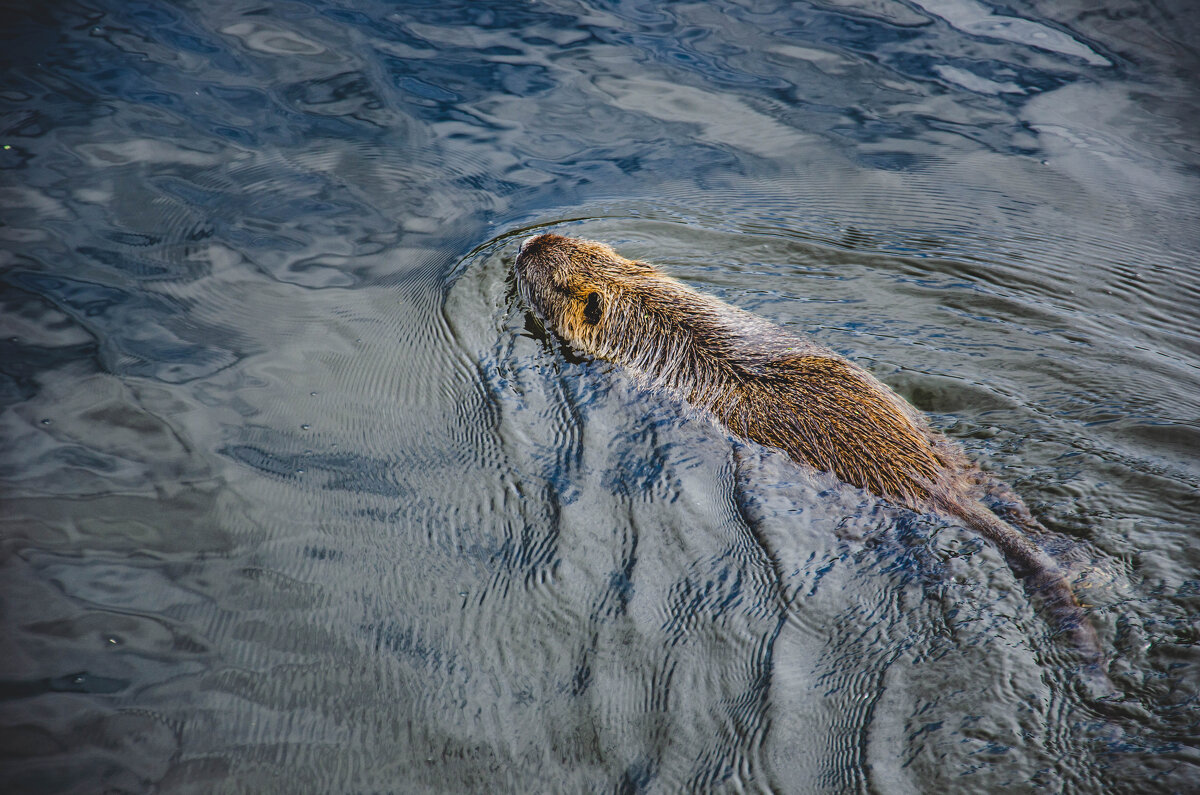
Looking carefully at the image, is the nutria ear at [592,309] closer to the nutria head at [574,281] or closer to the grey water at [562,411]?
the nutria head at [574,281]

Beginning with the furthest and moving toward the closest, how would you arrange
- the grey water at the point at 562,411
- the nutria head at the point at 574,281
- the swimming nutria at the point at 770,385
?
1. the nutria head at the point at 574,281
2. the swimming nutria at the point at 770,385
3. the grey water at the point at 562,411

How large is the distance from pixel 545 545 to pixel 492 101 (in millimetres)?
4284

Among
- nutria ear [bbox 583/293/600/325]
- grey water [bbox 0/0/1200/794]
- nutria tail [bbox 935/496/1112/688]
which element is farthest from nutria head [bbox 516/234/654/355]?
nutria tail [bbox 935/496/1112/688]

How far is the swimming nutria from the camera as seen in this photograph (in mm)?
2641

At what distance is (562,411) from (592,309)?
0.70 metres

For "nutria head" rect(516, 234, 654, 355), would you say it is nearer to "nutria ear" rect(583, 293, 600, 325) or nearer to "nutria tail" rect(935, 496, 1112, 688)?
"nutria ear" rect(583, 293, 600, 325)

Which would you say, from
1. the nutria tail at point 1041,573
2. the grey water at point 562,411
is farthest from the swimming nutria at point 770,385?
the grey water at point 562,411

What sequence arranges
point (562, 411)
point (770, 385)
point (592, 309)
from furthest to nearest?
point (592, 309)
point (562, 411)
point (770, 385)

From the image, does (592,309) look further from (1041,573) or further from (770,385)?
(1041,573)

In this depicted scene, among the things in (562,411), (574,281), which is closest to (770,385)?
(562,411)

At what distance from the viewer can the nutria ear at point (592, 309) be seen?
3854mm

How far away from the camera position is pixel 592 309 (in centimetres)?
388

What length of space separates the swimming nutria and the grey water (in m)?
0.11

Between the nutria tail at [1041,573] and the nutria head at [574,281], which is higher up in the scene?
the nutria head at [574,281]
